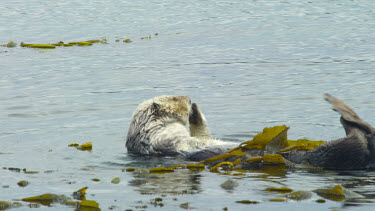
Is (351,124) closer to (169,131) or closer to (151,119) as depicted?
(169,131)

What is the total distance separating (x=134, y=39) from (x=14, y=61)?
10.5ft

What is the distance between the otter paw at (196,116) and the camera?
654cm

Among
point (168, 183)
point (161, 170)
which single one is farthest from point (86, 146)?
point (168, 183)

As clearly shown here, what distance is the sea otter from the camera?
5.91 meters

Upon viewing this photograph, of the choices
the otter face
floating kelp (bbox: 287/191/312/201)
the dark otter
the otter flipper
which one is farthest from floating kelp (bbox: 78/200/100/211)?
the otter face

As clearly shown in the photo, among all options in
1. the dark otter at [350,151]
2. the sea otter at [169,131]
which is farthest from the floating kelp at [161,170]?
the dark otter at [350,151]

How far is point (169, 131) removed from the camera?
247 inches

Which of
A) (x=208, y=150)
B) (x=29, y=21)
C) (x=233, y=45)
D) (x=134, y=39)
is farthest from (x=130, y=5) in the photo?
(x=208, y=150)

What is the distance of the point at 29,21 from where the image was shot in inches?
689

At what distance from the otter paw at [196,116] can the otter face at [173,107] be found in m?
0.11

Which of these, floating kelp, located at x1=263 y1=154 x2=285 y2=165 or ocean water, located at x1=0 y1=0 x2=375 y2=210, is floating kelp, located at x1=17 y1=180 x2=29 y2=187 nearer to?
ocean water, located at x1=0 y1=0 x2=375 y2=210

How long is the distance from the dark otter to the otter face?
184 cm

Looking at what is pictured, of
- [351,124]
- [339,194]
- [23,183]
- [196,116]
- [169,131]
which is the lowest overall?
[23,183]

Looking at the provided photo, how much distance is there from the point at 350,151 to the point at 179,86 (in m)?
5.25
